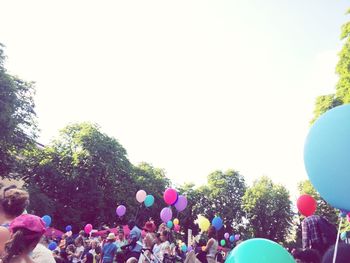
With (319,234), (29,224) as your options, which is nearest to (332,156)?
(319,234)

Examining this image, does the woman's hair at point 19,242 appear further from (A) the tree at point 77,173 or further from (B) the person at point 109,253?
(A) the tree at point 77,173

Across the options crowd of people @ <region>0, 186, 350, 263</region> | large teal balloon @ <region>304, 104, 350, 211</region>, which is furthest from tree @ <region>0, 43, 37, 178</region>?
large teal balloon @ <region>304, 104, 350, 211</region>

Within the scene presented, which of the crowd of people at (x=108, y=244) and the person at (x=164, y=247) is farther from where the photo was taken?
the person at (x=164, y=247)

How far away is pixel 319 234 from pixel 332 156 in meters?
2.40

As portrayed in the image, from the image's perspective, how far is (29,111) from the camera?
88.6ft

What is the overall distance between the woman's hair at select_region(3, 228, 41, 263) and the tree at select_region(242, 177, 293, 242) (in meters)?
49.2

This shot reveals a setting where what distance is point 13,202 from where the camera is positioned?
325 cm

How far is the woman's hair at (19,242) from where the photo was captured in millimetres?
2391

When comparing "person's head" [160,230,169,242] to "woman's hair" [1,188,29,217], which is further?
"person's head" [160,230,169,242]

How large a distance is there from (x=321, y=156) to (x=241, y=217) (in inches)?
1978

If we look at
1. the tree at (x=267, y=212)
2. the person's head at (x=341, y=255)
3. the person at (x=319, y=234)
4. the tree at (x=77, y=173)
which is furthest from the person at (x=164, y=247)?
the tree at (x=267, y=212)

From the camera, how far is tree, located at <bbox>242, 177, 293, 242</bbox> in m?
48.9

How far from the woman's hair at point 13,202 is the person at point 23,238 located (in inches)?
30.7

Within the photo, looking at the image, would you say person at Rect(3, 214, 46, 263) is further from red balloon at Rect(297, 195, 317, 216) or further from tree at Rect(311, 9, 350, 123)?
tree at Rect(311, 9, 350, 123)
